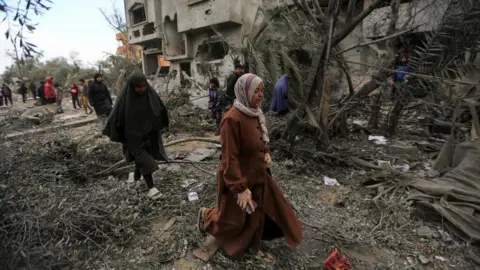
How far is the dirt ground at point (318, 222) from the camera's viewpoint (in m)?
2.22

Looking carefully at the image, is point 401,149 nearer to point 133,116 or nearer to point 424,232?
point 424,232

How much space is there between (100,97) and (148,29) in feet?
55.0

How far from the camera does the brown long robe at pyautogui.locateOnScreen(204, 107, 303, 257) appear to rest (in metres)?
1.77

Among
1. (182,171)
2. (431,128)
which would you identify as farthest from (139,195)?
(431,128)

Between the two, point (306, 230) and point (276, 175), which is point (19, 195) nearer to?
point (306, 230)

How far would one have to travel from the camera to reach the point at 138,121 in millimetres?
2945

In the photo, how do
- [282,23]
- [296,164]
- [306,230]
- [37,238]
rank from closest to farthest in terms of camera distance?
[37,238] < [306,230] < [296,164] < [282,23]

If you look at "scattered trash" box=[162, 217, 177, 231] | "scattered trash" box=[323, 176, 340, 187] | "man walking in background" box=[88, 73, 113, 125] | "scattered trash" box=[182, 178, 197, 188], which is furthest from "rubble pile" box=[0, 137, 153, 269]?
"man walking in background" box=[88, 73, 113, 125]

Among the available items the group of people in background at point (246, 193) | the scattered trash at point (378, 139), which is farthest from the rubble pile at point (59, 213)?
the scattered trash at point (378, 139)

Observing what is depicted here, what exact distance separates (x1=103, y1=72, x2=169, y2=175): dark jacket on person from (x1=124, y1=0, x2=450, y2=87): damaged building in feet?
25.0

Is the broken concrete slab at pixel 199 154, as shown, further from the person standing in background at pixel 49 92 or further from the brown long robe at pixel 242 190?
the person standing in background at pixel 49 92

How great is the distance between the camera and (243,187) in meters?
1.76

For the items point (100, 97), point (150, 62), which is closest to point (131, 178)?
point (100, 97)

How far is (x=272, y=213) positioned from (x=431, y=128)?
5264mm
